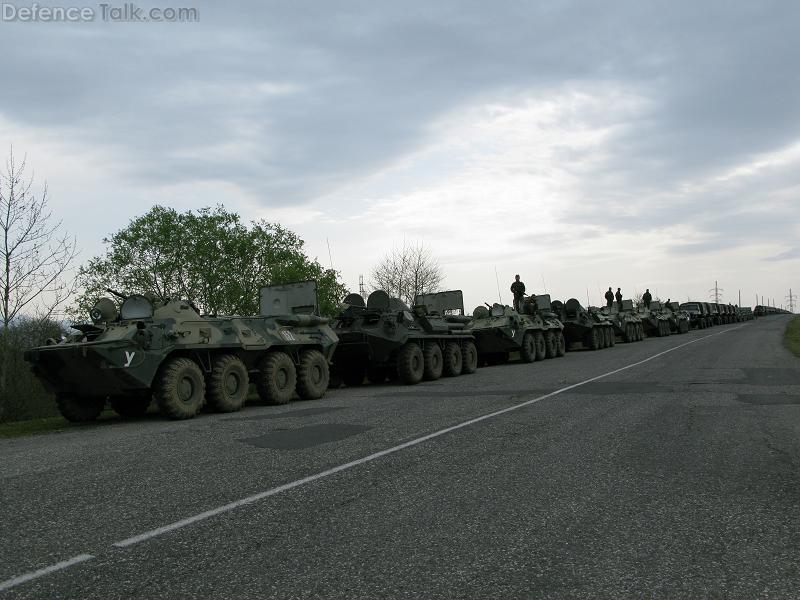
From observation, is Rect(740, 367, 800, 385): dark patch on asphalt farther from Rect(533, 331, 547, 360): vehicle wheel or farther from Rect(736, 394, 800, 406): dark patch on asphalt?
Rect(533, 331, 547, 360): vehicle wheel

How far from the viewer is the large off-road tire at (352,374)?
19781mm

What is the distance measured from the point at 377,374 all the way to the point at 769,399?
1084 cm

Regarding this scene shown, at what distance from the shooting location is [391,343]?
1831 centimetres

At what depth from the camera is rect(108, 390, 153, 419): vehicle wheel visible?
46.4ft

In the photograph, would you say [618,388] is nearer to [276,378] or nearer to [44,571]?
[276,378]

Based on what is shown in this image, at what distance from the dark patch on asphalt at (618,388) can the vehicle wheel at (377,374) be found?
22.2 ft

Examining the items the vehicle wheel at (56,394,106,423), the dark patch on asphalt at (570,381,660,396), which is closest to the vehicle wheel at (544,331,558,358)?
the dark patch on asphalt at (570,381,660,396)

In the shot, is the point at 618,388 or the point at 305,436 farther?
the point at 618,388

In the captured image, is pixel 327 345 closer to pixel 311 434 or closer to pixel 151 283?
pixel 311 434

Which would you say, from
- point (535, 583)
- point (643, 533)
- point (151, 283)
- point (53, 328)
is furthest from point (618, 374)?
point (151, 283)

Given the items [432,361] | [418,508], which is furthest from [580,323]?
[418,508]

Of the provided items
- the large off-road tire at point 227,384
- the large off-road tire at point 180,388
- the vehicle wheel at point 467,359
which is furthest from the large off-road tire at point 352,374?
the large off-road tire at point 180,388

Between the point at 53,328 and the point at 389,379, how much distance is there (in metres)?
10.8

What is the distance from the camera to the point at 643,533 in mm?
4738
